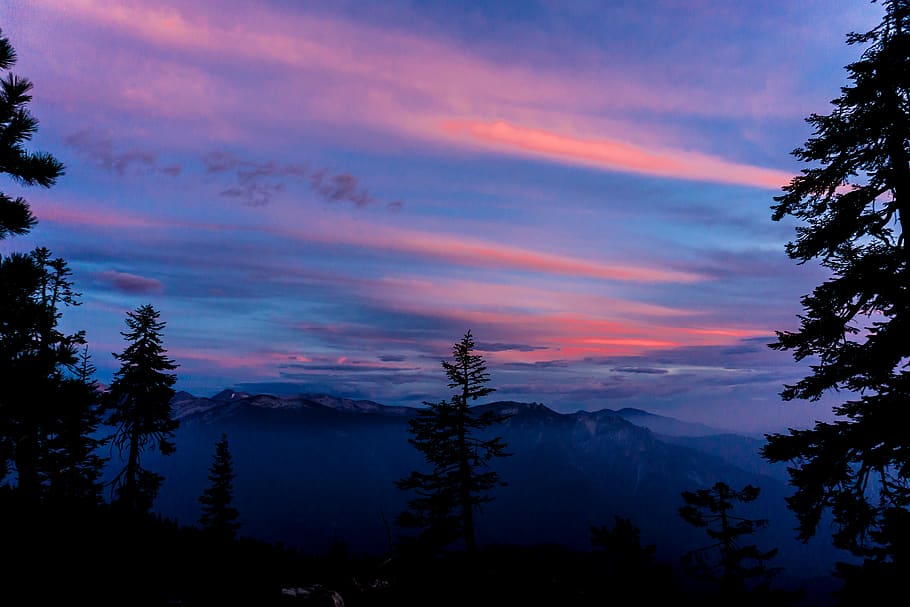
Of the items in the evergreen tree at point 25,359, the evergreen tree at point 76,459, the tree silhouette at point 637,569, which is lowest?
the evergreen tree at point 76,459

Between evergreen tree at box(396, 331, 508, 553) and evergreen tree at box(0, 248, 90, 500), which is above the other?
evergreen tree at box(0, 248, 90, 500)

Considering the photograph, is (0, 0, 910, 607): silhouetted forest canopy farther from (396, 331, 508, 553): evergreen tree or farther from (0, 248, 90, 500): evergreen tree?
(396, 331, 508, 553): evergreen tree

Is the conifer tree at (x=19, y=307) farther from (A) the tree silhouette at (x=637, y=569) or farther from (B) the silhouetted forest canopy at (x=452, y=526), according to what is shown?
(A) the tree silhouette at (x=637, y=569)

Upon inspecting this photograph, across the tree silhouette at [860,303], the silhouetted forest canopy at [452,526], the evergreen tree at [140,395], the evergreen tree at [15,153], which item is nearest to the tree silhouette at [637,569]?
the silhouetted forest canopy at [452,526]

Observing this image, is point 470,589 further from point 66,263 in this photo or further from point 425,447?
point 66,263

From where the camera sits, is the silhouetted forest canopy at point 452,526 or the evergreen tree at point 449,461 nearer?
the silhouetted forest canopy at point 452,526

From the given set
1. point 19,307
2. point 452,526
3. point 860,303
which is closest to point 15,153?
point 19,307

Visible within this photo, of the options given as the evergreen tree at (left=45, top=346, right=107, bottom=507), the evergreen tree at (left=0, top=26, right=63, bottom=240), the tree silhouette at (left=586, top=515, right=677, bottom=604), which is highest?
the evergreen tree at (left=0, top=26, right=63, bottom=240)

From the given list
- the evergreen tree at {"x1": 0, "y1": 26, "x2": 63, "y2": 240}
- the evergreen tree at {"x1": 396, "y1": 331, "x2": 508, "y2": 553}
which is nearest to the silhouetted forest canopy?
the evergreen tree at {"x1": 0, "y1": 26, "x2": 63, "y2": 240}

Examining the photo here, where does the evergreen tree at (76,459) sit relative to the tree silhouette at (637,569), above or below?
below

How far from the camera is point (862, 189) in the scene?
31.7ft

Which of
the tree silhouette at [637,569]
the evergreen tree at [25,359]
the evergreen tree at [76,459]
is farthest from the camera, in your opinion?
the evergreen tree at [76,459]

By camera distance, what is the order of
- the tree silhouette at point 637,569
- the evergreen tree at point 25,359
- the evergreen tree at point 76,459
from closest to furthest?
the tree silhouette at point 637,569
the evergreen tree at point 25,359
the evergreen tree at point 76,459

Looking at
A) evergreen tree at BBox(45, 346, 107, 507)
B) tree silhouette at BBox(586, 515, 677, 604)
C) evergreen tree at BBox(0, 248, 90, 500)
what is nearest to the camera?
tree silhouette at BBox(586, 515, 677, 604)
